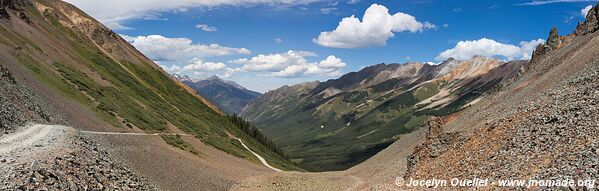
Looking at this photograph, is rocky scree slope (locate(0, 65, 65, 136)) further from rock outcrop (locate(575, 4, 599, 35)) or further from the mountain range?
rock outcrop (locate(575, 4, 599, 35))

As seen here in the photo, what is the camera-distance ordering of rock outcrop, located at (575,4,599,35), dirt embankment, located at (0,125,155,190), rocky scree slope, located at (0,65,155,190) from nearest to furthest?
dirt embankment, located at (0,125,155,190) < rocky scree slope, located at (0,65,155,190) < rock outcrop, located at (575,4,599,35)

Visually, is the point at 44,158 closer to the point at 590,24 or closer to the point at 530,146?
the point at 530,146

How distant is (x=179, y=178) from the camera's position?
2486 inches

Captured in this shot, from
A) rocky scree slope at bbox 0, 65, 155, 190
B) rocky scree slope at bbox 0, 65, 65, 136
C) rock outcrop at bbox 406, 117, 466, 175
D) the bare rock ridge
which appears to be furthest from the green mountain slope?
the bare rock ridge

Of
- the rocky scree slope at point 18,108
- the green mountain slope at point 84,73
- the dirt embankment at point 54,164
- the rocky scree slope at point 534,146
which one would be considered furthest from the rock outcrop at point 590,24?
the rocky scree slope at point 18,108

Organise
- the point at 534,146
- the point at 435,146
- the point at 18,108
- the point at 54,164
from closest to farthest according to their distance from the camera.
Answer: the point at 54,164, the point at 534,146, the point at 435,146, the point at 18,108

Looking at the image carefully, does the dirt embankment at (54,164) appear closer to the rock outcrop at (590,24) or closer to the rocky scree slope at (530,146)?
the rocky scree slope at (530,146)

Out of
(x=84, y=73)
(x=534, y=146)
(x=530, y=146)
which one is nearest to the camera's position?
(x=534, y=146)

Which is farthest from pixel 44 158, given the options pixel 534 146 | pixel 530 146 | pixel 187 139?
pixel 187 139

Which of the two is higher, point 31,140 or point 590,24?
point 590,24

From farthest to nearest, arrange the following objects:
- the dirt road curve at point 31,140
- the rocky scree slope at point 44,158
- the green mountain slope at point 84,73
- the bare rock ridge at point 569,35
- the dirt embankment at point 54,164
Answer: the bare rock ridge at point 569,35
the green mountain slope at point 84,73
the dirt road curve at point 31,140
the rocky scree slope at point 44,158
the dirt embankment at point 54,164

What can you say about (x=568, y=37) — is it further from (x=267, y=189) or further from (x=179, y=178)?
(x=179, y=178)

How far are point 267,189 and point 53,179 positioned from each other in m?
43.0

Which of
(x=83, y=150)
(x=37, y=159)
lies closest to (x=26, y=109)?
(x=83, y=150)
